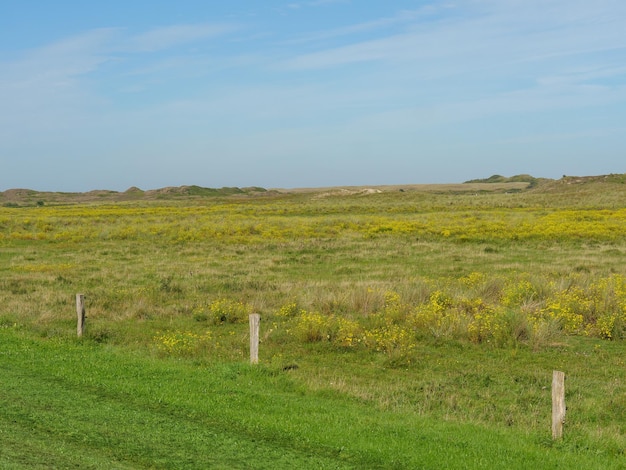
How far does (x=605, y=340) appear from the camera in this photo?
16.2m

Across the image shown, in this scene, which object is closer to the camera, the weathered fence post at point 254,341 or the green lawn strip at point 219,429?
the green lawn strip at point 219,429

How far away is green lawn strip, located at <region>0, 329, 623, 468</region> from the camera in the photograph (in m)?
8.36

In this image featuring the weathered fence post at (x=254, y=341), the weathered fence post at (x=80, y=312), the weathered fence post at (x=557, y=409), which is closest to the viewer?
the weathered fence post at (x=557, y=409)

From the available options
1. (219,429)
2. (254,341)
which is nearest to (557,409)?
(219,429)

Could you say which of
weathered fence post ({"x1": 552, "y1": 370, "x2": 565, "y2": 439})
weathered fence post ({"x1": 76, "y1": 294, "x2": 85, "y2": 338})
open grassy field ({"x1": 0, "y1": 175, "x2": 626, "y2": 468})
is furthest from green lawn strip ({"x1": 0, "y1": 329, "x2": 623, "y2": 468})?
weathered fence post ({"x1": 76, "y1": 294, "x2": 85, "y2": 338})

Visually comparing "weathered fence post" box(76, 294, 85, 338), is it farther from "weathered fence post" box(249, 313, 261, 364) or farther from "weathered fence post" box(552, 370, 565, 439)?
"weathered fence post" box(552, 370, 565, 439)

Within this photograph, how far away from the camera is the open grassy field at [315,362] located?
8836 millimetres

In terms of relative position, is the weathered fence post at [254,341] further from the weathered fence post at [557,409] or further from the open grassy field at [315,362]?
the weathered fence post at [557,409]

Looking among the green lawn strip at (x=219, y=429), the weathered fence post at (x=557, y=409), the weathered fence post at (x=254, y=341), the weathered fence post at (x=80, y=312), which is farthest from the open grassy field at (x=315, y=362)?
the weathered fence post at (x=254, y=341)

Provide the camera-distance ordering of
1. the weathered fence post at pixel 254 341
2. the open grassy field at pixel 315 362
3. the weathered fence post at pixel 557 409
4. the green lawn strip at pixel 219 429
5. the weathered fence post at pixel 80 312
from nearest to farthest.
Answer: the green lawn strip at pixel 219 429, the open grassy field at pixel 315 362, the weathered fence post at pixel 557 409, the weathered fence post at pixel 254 341, the weathered fence post at pixel 80 312

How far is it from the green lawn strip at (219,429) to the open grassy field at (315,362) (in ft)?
0.12

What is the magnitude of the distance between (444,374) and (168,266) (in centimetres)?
1956

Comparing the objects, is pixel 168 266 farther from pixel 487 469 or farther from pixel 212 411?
pixel 487 469

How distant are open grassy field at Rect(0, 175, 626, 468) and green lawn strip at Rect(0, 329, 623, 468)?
37mm
